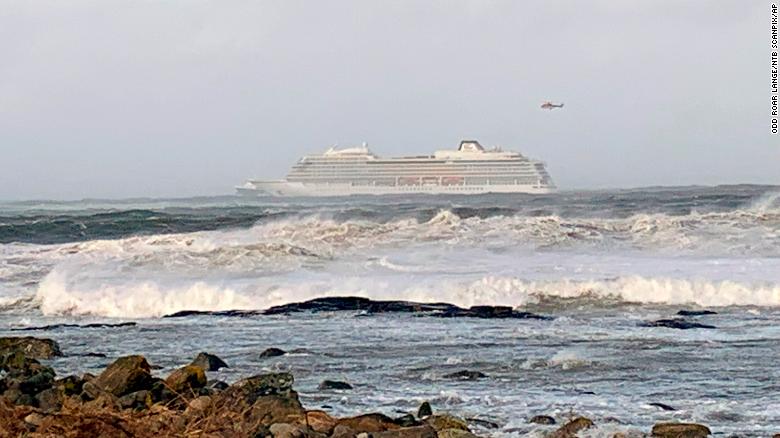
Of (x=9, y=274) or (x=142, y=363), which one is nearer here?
(x=142, y=363)

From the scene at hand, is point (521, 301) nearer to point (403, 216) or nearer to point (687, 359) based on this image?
point (687, 359)

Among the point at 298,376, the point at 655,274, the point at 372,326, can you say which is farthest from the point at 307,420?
the point at 655,274

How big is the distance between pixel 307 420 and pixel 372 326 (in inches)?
310

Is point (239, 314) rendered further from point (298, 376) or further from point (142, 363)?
point (142, 363)

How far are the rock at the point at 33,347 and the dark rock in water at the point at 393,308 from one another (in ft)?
18.4

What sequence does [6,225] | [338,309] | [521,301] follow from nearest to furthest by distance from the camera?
[338,309] < [521,301] < [6,225]

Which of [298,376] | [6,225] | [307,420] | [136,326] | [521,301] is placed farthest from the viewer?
[6,225]

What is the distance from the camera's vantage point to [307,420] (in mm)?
8367

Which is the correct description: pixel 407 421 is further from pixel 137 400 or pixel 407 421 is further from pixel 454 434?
pixel 137 400

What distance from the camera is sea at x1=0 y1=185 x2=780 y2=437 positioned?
10.5 meters

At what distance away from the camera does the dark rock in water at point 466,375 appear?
1146 cm

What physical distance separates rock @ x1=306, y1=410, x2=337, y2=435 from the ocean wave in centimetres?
1200

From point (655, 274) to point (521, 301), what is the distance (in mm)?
3489

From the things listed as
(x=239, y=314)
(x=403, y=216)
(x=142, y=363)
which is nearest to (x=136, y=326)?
(x=239, y=314)
